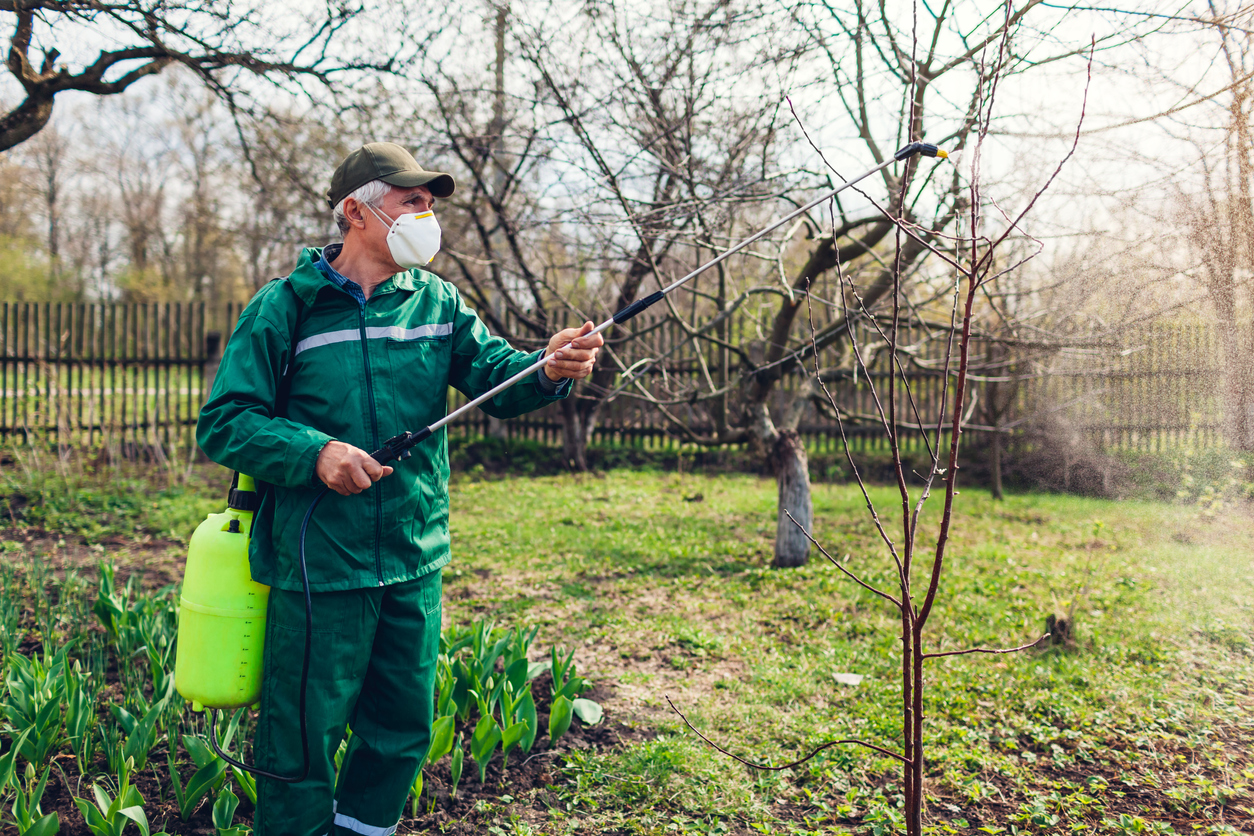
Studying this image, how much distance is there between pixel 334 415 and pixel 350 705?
73 centimetres

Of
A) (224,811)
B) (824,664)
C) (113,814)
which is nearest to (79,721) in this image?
(113,814)

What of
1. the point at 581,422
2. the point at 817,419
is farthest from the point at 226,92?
the point at 817,419

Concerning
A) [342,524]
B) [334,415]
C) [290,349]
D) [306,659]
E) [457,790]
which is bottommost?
[457,790]

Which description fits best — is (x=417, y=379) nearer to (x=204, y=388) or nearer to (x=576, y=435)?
(x=576, y=435)

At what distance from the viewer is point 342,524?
1.93 m

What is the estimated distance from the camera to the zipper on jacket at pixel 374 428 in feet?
6.44

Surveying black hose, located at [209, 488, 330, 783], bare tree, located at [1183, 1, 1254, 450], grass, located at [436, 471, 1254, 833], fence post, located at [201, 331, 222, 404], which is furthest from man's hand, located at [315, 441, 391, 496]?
fence post, located at [201, 331, 222, 404]

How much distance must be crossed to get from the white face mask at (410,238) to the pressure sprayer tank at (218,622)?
2.56ft

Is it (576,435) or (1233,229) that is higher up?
(1233,229)

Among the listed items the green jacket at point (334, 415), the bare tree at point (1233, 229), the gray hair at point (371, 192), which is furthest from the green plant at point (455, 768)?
the bare tree at point (1233, 229)

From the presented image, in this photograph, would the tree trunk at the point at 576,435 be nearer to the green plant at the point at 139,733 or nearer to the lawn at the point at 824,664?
the lawn at the point at 824,664

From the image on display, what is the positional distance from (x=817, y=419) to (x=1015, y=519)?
3016 mm

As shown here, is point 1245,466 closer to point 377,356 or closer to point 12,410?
point 377,356

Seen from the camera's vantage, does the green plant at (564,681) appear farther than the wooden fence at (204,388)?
No
